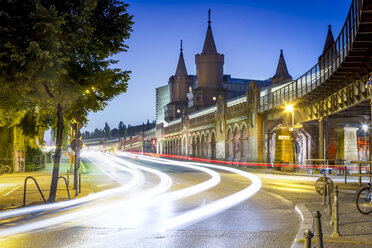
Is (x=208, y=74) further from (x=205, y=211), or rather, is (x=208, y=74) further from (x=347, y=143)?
(x=205, y=211)

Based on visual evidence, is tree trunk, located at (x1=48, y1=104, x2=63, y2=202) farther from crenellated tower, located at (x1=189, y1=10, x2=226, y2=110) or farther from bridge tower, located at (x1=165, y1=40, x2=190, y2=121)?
bridge tower, located at (x1=165, y1=40, x2=190, y2=121)

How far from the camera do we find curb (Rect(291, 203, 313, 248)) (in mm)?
7102

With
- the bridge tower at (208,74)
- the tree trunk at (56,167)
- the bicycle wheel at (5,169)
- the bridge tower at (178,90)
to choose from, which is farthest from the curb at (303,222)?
the bridge tower at (178,90)

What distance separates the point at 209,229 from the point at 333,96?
22.1 meters

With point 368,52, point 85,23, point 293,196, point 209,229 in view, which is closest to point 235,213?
point 209,229

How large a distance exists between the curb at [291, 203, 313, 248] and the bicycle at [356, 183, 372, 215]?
132 centimetres

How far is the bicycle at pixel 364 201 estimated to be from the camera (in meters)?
10.1

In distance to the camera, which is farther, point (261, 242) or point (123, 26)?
point (123, 26)

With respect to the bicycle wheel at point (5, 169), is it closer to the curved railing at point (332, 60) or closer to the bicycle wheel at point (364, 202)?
the curved railing at point (332, 60)

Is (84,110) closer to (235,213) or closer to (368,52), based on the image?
(235,213)

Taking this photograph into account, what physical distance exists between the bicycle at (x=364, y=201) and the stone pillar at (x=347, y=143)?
98.5ft

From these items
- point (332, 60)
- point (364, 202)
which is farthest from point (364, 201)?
point (332, 60)

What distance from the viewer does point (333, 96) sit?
27844 mm

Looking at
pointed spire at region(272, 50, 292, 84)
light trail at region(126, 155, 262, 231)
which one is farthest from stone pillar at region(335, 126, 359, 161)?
pointed spire at region(272, 50, 292, 84)
